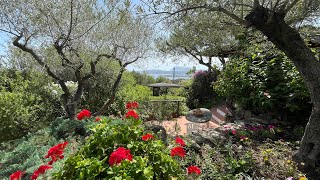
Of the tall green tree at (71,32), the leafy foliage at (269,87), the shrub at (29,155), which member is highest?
the tall green tree at (71,32)

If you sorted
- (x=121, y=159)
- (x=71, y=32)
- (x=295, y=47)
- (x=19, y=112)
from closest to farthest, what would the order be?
(x=121, y=159) < (x=295, y=47) < (x=19, y=112) < (x=71, y=32)

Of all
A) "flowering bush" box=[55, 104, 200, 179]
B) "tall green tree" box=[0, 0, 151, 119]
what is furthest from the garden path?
"flowering bush" box=[55, 104, 200, 179]

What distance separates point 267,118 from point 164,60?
9.53m

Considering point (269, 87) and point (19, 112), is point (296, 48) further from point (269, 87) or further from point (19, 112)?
point (19, 112)

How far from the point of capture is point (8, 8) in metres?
4.85

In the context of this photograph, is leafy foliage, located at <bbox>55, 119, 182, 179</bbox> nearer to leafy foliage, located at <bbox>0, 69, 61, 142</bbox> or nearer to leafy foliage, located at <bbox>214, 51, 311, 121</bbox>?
leafy foliage, located at <bbox>214, 51, 311, 121</bbox>

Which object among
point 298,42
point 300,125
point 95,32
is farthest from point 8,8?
point 300,125

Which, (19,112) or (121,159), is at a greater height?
(121,159)

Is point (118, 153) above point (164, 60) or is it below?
below

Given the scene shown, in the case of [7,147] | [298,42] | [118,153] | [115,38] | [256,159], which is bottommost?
[7,147]

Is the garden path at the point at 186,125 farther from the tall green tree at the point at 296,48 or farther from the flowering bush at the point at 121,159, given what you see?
the flowering bush at the point at 121,159

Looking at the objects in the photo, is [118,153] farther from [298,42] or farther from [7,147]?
[7,147]

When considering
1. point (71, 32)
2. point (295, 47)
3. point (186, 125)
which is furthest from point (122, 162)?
point (186, 125)

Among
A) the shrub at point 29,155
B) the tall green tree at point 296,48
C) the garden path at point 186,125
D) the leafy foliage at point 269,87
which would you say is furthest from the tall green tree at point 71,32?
the leafy foliage at point 269,87
